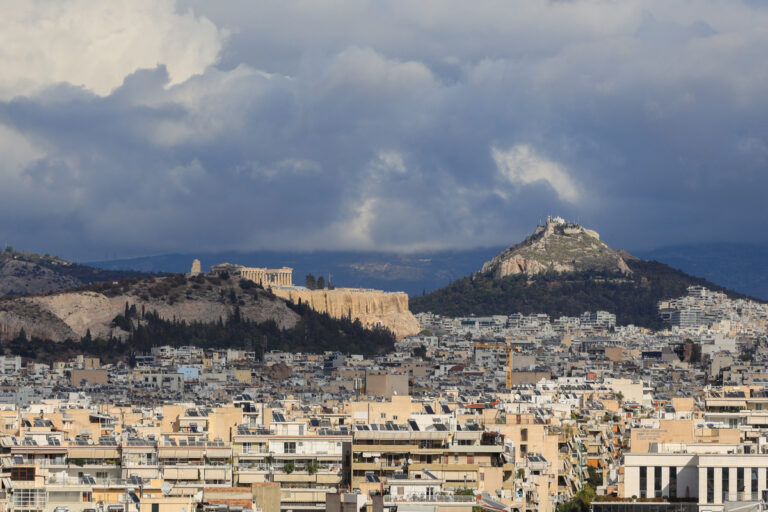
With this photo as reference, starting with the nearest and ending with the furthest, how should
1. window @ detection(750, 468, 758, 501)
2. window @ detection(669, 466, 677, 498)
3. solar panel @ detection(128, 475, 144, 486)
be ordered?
window @ detection(750, 468, 758, 501) < window @ detection(669, 466, 677, 498) < solar panel @ detection(128, 475, 144, 486)

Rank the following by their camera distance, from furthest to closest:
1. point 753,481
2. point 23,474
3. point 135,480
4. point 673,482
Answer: point 135,480
point 23,474
point 673,482
point 753,481

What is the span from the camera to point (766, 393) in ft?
326

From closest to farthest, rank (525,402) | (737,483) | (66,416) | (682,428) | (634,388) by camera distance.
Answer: (737,483) → (682,428) → (66,416) → (525,402) → (634,388)

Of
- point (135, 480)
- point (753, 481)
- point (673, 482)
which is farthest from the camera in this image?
point (135, 480)

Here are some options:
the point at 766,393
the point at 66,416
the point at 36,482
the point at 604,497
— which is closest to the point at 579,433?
the point at 766,393

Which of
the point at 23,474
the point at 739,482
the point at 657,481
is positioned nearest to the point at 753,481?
the point at 739,482

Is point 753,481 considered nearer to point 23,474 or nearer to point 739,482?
point 739,482

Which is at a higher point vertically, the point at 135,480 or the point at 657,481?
the point at 657,481

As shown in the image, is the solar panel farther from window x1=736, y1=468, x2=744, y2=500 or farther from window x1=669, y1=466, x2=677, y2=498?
window x1=736, y1=468, x2=744, y2=500

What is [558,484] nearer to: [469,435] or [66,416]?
[469,435]

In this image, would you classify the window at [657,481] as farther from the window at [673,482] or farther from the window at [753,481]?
the window at [753,481]

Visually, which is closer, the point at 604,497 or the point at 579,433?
the point at 604,497

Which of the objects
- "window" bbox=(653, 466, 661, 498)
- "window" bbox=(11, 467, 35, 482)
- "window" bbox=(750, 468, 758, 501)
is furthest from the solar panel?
"window" bbox=(750, 468, 758, 501)

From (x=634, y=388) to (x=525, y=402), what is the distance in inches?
1304
